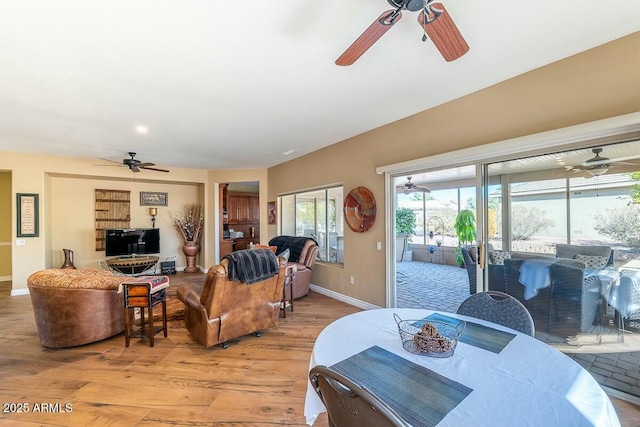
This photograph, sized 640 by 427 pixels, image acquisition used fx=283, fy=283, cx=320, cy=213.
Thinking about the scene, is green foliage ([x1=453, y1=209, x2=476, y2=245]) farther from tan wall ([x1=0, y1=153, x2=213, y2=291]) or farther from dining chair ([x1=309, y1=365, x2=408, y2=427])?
tan wall ([x1=0, y1=153, x2=213, y2=291])

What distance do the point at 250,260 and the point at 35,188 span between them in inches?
215

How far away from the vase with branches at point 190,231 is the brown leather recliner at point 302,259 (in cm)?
302

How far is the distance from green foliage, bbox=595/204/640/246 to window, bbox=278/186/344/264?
3326 millimetres

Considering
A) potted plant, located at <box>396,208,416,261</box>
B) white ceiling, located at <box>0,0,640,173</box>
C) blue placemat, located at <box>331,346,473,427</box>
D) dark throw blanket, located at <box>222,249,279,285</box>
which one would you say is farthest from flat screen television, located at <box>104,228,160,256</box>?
blue placemat, located at <box>331,346,473,427</box>

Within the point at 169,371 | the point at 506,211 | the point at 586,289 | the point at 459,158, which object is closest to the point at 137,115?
the point at 169,371

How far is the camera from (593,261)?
2377mm

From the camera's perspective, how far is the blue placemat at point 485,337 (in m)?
1.40

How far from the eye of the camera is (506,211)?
2.87 m

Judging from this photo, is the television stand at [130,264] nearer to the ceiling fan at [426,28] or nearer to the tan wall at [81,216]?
the tan wall at [81,216]

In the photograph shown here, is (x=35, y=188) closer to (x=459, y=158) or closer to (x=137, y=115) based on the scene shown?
(x=137, y=115)

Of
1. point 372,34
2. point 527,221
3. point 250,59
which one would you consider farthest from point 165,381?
point 527,221

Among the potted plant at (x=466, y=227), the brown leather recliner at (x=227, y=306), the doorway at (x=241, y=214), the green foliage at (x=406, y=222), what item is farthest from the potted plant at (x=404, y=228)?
the brown leather recliner at (x=227, y=306)

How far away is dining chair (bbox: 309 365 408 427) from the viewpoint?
2.66ft

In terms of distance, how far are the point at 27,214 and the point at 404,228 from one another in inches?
337
